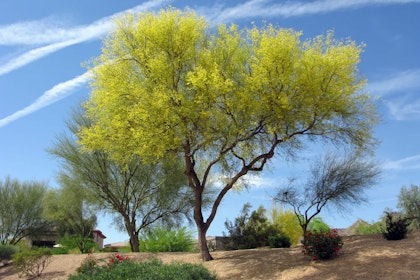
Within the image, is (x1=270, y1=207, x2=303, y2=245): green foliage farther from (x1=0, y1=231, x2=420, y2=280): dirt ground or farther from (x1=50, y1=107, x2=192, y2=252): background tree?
(x1=0, y1=231, x2=420, y2=280): dirt ground

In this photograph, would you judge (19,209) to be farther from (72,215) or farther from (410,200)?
(410,200)

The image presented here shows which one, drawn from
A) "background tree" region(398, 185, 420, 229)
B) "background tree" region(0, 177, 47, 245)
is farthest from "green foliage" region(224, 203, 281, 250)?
"background tree" region(0, 177, 47, 245)

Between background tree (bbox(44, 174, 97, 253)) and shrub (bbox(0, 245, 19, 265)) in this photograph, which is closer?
shrub (bbox(0, 245, 19, 265))

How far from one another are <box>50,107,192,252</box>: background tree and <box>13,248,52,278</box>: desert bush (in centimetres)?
791

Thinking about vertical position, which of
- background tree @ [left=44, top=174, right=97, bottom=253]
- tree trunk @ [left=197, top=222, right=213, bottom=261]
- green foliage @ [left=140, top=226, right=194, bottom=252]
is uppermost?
background tree @ [left=44, top=174, right=97, bottom=253]

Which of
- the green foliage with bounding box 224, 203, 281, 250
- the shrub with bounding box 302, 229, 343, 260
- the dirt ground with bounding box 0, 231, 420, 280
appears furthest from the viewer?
the green foliage with bounding box 224, 203, 281, 250

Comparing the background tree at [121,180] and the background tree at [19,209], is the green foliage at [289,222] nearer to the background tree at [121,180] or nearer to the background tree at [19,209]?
the background tree at [121,180]

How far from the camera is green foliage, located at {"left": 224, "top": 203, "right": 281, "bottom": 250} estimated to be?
28406mm

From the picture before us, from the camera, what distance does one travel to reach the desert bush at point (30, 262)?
74.0 ft

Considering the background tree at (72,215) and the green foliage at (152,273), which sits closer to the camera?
the green foliage at (152,273)

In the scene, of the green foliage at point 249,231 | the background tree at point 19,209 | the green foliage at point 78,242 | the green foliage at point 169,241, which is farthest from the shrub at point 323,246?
the background tree at point 19,209

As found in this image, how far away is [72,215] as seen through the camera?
36.7 m

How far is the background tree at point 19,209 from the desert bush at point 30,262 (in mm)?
20921

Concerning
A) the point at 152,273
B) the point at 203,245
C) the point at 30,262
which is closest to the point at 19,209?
the point at 30,262
